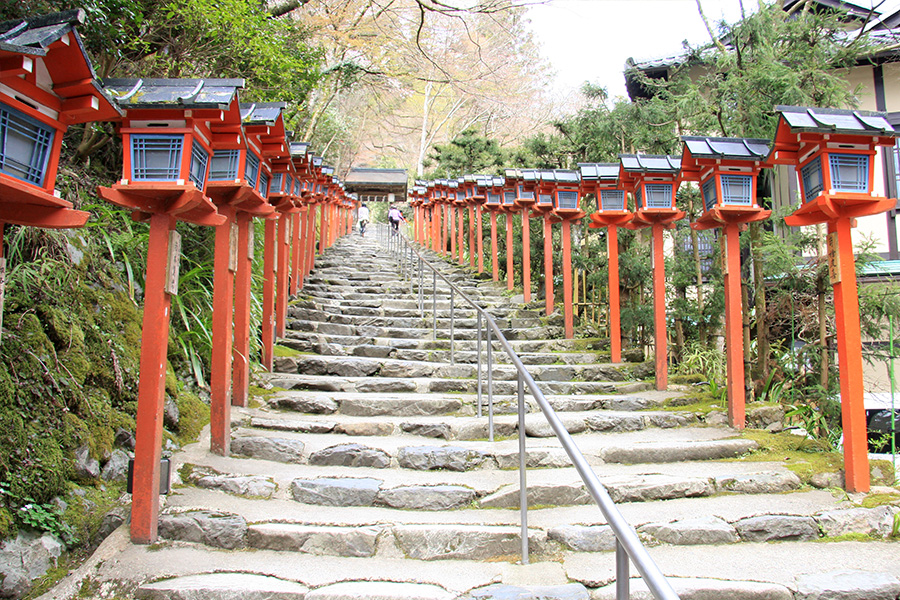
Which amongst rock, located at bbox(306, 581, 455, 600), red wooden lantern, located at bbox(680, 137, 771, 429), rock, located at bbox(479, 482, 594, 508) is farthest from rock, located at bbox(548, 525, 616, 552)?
red wooden lantern, located at bbox(680, 137, 771, 429)

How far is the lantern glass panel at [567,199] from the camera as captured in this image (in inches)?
327

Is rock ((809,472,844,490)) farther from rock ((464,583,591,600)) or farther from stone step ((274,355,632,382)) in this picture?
stone step ((274,355,632,382))

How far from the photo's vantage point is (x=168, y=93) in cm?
327

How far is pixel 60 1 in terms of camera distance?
4805mm

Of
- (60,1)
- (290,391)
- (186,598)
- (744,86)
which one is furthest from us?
(744,86)

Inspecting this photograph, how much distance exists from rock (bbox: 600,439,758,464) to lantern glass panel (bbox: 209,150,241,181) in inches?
141

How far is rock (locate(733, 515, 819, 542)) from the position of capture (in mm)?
3600

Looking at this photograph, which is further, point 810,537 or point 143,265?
point 143,265

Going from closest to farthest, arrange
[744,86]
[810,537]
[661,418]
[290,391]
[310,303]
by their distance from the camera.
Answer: [810,537], [661,418], [290,391], [744,86], [310,303]

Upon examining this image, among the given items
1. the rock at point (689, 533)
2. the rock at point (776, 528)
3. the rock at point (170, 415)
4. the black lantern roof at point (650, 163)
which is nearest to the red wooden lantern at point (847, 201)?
the rock at point (776, 528)

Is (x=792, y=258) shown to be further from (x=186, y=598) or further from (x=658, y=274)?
(x=186, y=598)

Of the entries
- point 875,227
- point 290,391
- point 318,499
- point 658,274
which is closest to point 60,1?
point 290,391

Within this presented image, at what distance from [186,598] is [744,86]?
259 inches

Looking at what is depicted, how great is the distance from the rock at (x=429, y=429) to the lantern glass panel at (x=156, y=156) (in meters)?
2.66
